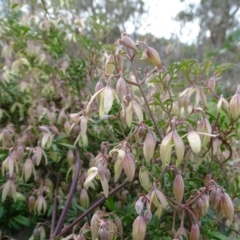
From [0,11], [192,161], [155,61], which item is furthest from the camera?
[0,11]

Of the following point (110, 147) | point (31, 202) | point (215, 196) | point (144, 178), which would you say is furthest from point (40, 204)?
point (215, 196)

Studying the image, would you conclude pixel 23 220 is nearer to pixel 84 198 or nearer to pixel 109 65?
pixel 84 198

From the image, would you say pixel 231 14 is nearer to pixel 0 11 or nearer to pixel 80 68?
pixel 0 11

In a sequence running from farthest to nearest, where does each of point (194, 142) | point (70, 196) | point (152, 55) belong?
point (70, 196) < point (152, 55) < point (194, 142)

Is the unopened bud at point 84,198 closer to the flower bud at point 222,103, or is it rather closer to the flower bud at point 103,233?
the flower bud at point 103,233

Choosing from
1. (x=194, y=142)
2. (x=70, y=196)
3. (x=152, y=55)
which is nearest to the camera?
(x=194, y=142)

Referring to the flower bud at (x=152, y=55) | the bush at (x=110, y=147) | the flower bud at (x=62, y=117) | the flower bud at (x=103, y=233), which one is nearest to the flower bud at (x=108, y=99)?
the bush at (x=110, y=147)

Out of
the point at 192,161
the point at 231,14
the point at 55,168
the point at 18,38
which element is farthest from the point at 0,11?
the point at 231,14

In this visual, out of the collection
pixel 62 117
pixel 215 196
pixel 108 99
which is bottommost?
pixel 215 196

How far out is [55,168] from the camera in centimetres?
126

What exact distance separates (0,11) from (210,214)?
2.25 m

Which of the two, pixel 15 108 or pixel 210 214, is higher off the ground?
pixel 15 108

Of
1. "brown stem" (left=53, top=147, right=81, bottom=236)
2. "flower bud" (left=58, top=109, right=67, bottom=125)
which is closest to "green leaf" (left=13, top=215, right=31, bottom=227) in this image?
"brown stem" (left=53, top=147, right=81, bottom=236)

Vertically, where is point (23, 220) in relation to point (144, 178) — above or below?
below
